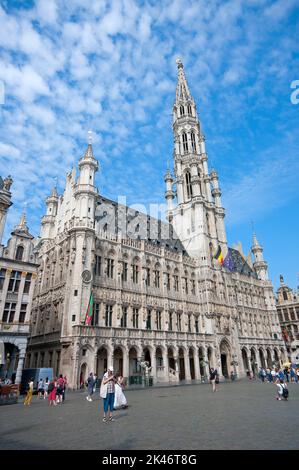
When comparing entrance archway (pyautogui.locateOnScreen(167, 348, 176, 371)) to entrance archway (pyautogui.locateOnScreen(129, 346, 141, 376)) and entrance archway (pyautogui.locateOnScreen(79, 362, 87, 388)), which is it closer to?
entrance archway (pyautogui.locateOnScreen(129, 346, 141, 376))

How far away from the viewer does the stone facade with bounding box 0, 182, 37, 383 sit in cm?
2708

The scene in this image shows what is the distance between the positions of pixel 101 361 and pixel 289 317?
57.9 m

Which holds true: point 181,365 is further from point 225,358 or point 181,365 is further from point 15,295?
point 15,295

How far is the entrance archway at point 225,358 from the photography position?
49138 millimetres

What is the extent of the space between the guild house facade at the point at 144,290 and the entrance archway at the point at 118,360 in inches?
5.8

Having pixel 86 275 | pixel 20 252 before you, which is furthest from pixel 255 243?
pixel 20 252

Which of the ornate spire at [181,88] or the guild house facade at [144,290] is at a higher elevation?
the ornate spire at [181,88]

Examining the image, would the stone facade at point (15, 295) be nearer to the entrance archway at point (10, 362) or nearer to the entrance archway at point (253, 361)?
the entrance archway at point (10, 362)

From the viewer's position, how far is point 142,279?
4144 cm

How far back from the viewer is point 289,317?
246 feet

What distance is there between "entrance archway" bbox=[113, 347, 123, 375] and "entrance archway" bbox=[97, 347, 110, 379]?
4.13 ft

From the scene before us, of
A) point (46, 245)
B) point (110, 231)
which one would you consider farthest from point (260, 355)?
point (46, 245)

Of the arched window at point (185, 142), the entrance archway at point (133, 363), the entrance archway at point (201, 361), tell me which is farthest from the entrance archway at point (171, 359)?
the arched window at point (185, 142)
